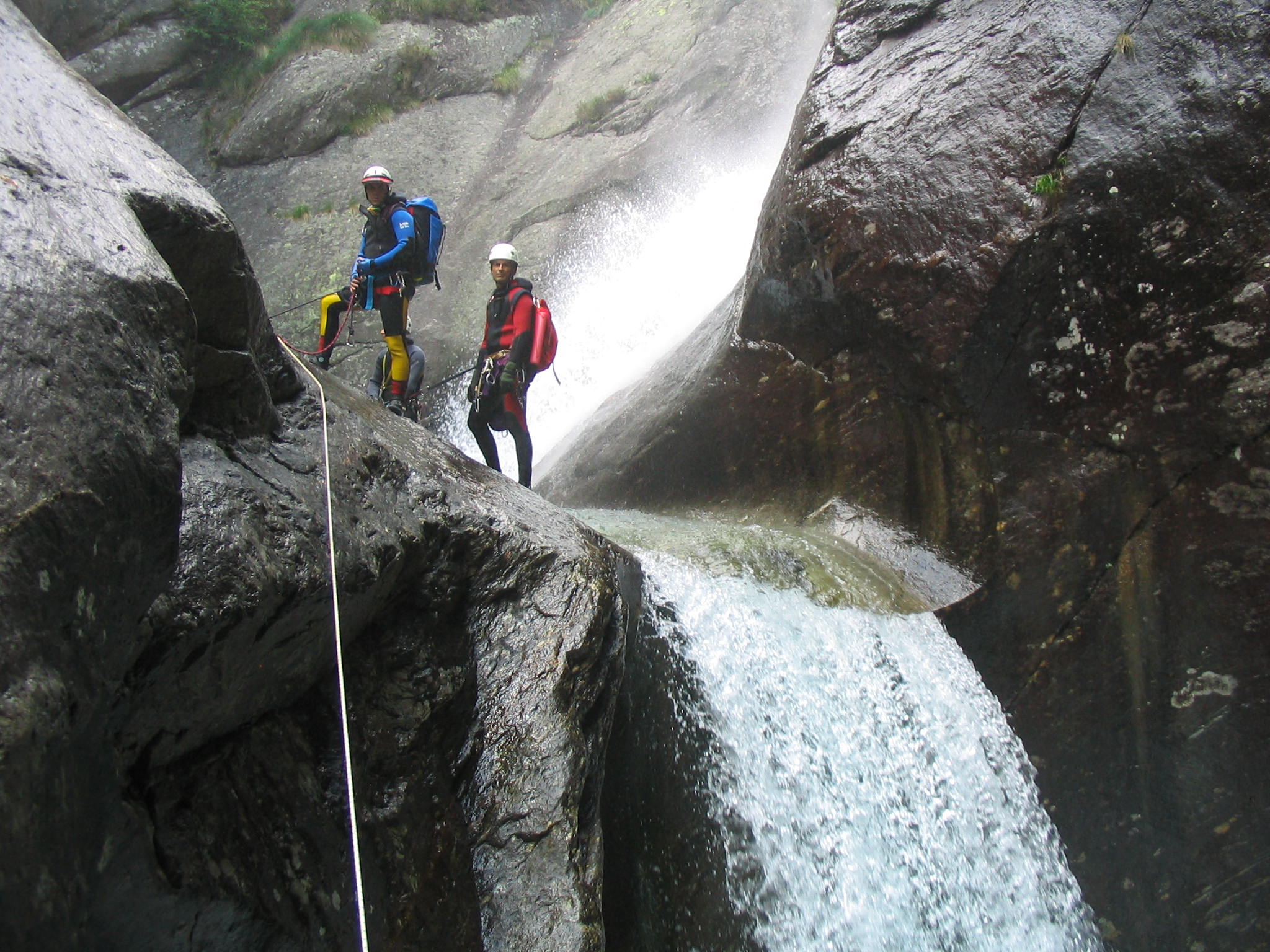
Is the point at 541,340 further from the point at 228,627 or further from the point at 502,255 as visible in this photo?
the point at 228,627

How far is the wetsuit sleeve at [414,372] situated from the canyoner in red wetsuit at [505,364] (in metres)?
0.62

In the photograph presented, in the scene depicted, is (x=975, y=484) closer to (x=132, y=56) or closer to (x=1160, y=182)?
(x=1160, y=182)

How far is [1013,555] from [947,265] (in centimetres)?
195

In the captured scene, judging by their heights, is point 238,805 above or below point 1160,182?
above

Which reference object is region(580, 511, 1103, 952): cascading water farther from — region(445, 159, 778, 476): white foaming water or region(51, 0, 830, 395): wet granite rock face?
region(51, 0, 830, 395): wet granite rock face

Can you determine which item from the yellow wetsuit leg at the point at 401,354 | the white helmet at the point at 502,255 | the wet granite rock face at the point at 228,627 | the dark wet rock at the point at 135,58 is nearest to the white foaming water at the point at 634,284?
the yellow wetsuit leg at the point at 401,354

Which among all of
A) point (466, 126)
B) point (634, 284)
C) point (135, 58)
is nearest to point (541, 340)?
point (634, 284)

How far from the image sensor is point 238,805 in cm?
276

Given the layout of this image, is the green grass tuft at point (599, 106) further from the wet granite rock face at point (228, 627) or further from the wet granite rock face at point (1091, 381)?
the wet granite rock face at point (228, 627)

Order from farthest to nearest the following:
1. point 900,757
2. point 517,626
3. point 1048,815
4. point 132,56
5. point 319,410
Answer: point 132,56, point 1048,815, point 900,757, point 319,410, point 517,626

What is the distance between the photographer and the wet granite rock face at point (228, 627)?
186 centimetres

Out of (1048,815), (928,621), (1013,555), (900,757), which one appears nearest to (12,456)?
(900,757)

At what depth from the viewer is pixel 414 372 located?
6660 mm

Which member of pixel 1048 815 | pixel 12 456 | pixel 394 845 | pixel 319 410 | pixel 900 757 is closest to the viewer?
pixel 12 456
